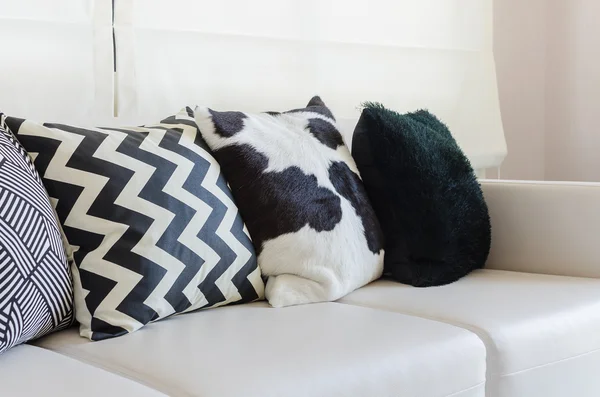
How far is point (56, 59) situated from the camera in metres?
1.84

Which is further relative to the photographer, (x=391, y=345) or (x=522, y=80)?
(x=522, y=80)

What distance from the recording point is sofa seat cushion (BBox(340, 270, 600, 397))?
1.38m

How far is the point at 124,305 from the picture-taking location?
1339mm

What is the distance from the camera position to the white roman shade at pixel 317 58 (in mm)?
2021

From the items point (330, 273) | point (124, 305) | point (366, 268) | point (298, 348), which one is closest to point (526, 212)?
point (366, 268)

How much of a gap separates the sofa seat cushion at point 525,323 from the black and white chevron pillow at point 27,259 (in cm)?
59

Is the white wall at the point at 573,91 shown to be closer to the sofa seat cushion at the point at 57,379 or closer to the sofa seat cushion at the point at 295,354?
the sofa seat cushion at the point at 295,354

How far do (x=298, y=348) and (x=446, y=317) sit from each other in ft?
1.18

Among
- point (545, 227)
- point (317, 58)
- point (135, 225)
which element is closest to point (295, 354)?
point (135, 225)

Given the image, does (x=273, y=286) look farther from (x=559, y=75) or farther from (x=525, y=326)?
(x=559, y=75)

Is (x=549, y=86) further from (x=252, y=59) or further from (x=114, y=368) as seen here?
(x=114, y=368)

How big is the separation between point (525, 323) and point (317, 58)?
1.24 metres

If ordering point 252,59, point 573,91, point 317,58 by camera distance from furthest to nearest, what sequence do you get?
point 573,91 → point 317,58 → point 252,59

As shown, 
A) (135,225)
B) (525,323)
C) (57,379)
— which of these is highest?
(135,225)
